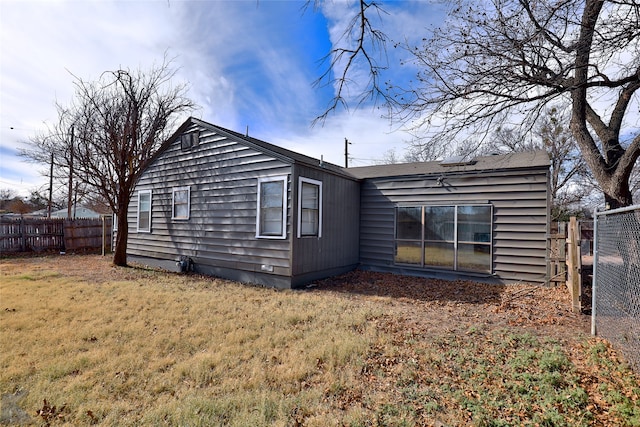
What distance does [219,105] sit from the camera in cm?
1083

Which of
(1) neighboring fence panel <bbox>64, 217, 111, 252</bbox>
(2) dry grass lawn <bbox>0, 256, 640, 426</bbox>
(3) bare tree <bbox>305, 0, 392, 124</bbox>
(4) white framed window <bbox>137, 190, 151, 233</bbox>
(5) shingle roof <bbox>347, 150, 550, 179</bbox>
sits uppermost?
(3) bare tree <bbox>305, 0, 392, 124</bbox>

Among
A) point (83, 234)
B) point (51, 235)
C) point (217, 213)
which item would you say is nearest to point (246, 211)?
point (217, 213)

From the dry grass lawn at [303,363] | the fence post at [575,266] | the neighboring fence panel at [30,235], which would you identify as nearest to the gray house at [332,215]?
the dry grass lawn at [303,363]

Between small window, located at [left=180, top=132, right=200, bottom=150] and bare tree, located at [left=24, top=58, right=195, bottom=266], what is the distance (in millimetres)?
1576

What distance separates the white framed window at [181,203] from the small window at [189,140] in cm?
131

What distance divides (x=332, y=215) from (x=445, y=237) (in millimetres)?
3168

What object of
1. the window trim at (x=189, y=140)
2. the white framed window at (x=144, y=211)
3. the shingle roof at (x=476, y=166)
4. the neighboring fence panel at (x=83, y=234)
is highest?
the window trim at (x=189, y=140)

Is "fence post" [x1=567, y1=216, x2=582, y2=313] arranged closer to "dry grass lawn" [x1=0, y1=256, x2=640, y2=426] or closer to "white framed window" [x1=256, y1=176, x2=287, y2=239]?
"dry grass lawn" [x1=0, y1=256, x2=640, y2=426]

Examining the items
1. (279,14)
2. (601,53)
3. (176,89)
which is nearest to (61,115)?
(176,89)

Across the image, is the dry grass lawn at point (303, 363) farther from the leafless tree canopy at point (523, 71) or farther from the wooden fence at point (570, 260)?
the leafless tree canopy at point (523, 71)

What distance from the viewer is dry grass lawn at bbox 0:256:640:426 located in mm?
2564

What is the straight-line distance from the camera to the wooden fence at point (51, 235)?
13.1m

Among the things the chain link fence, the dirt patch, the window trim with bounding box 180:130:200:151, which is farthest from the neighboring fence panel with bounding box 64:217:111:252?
the chain link fence

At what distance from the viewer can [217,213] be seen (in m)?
8.67
